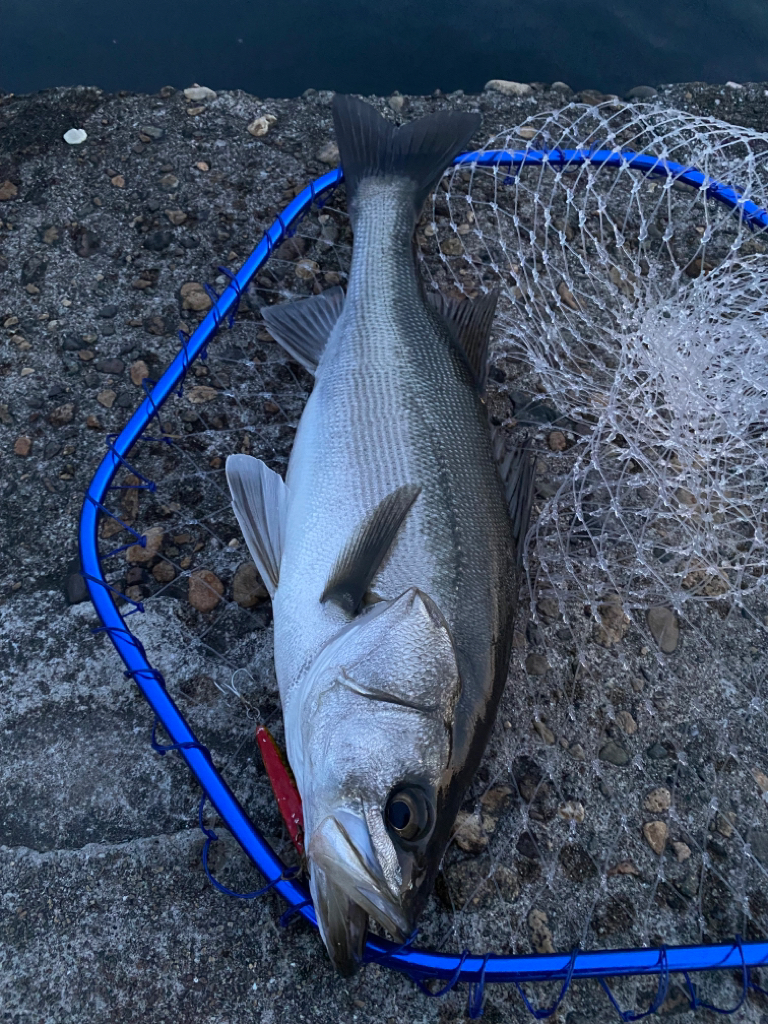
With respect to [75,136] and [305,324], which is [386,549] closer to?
[305,324]

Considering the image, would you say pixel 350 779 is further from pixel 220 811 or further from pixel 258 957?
pixel 258 957

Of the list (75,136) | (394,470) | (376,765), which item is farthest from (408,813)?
(75,136)

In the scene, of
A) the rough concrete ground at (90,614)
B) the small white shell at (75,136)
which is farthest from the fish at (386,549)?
the small white shell at (75,136)

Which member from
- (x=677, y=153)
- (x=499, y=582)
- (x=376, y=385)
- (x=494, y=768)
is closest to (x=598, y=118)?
(x=677, y=153)

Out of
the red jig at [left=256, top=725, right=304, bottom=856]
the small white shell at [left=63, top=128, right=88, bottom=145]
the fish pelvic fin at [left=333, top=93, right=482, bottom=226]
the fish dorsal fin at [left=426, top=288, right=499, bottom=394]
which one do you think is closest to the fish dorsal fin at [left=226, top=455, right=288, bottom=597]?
the red jig at [left=256, top=725, right=304, bottom=856]

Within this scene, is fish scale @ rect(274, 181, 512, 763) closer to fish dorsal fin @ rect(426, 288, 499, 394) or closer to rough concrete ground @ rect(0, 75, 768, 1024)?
fish dorsal fin @ rect(426, 288, 499, 394)

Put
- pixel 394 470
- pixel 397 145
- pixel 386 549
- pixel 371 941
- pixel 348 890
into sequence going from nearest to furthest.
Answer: pixel 348 890, pixel 371 941, pixel 386 549, pixel 394 470, pixel 397 145
